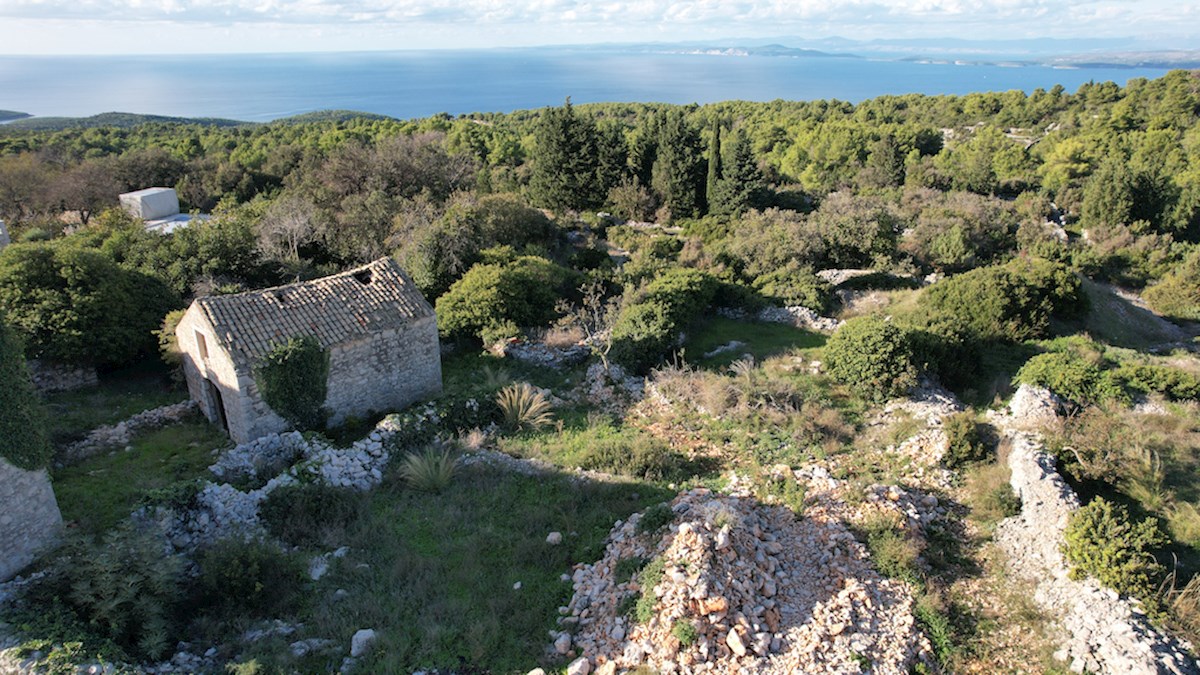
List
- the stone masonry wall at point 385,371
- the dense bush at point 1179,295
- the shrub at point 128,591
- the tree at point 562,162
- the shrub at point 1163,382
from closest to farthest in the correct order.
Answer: the shrub at point 128,591, the shrub at point 1163,382, the stone masonry wall at point 385,371, the dense bush at point 1179,295, the tree at point 562,162

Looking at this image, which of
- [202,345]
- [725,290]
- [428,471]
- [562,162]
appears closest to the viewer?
[428,471]

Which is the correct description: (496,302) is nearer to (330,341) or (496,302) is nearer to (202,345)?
(330,341)

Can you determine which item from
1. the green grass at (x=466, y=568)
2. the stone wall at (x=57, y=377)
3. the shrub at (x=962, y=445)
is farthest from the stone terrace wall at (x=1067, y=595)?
the stone wall at (x=57, y=377)

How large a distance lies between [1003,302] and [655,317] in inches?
380

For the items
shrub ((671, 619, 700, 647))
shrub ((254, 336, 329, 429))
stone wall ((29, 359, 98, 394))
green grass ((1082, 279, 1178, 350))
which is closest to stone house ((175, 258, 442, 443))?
shrub ((254, 336, 329, 429))

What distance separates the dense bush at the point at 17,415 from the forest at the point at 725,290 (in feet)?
0.82

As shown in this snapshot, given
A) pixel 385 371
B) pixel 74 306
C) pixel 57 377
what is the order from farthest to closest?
1. pixel 57 377
2. pixel 74 306
3. pixel 385 371

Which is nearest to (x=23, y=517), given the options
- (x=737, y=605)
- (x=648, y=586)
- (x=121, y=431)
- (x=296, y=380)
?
(x=296, y=380)

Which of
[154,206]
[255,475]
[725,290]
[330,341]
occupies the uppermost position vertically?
[154,206]

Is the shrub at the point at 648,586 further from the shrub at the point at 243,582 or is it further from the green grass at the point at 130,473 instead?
the green grass at the point at 130,473

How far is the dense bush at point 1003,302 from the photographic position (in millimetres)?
18109

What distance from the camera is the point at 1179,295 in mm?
25484

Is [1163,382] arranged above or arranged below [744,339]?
above

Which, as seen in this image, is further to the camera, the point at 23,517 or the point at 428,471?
the point at 428,471
